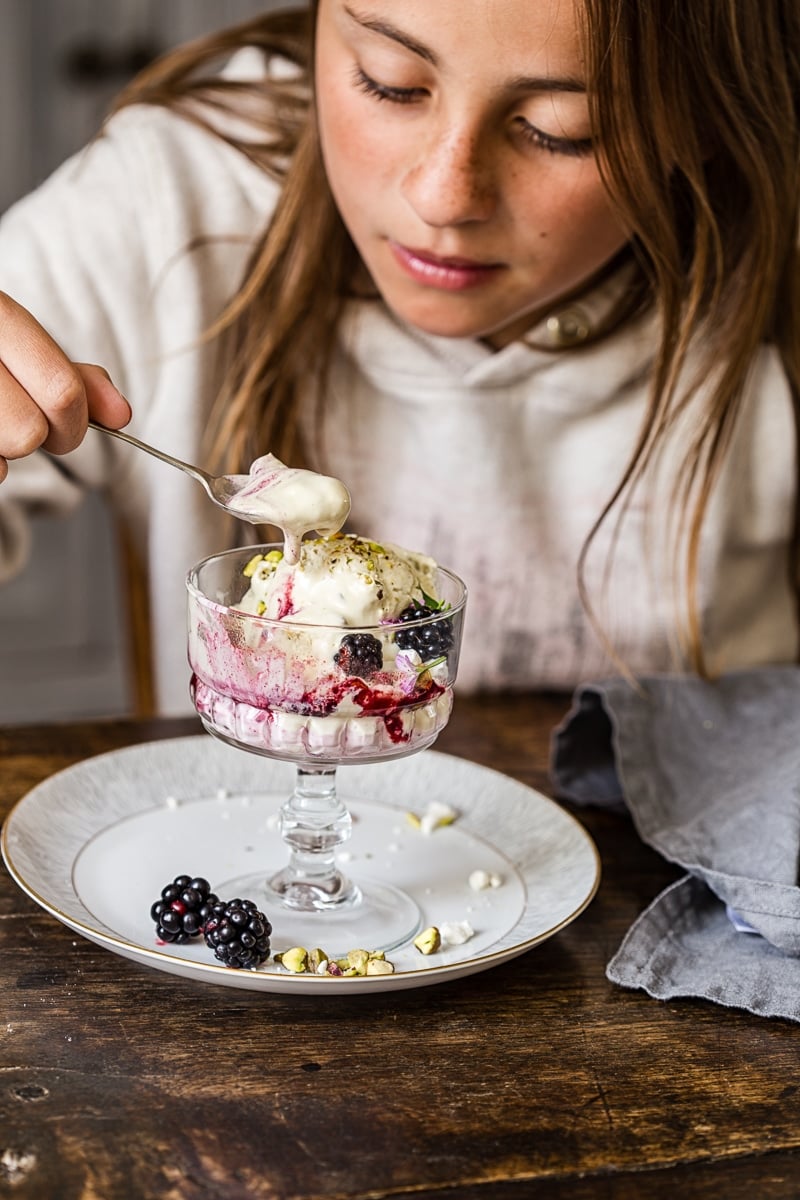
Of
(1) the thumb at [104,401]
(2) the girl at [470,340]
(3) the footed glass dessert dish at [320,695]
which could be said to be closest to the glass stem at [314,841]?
(3) the footed glass dessert dish at [320,695]

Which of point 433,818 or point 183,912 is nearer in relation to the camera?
point 183,912

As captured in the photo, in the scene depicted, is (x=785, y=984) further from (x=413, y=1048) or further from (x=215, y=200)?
(x=215, y=200)

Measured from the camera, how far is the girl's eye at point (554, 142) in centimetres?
118

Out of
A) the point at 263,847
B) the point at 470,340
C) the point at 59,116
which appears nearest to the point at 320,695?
the point at 263,847

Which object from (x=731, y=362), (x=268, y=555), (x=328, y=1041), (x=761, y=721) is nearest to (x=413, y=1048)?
(x=328, y=1041)

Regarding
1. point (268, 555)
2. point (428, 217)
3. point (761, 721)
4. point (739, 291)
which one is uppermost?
point (428, 217)

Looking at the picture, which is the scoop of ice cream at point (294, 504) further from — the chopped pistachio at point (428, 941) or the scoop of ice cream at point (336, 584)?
the chopped pistachio at point (428, 941)

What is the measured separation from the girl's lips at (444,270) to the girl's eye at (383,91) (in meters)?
0.13

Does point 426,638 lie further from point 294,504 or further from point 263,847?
point 263,847

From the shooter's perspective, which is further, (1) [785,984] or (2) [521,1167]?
(1) [785,984]

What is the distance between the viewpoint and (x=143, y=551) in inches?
67.6

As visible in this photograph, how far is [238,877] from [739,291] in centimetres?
80

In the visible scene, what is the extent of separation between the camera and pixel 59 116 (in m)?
3.09

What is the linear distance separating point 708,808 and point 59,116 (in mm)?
2473
